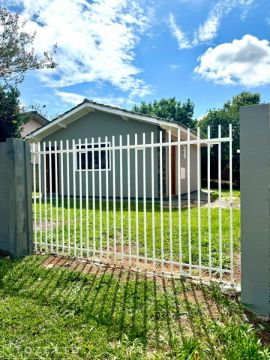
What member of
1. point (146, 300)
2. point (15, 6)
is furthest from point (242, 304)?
point (15, 6)

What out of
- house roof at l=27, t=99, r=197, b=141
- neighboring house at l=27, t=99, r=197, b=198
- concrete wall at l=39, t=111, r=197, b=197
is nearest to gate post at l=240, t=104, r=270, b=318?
house roof at l=27, t=99, r=197, b=141

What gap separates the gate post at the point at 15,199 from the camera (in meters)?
5.32

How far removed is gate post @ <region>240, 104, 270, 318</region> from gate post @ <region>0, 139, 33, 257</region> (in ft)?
12.6

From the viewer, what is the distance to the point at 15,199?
17.4 ft

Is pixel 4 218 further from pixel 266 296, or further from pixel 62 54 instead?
pixel 62 54

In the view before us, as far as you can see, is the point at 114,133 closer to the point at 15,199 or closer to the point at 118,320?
the point at 15,199

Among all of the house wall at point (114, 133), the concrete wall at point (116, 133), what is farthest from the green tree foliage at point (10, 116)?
the house wall at point (114, 133)

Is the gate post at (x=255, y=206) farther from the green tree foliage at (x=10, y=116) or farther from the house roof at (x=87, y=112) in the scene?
the green tree foliage at (x=10, y=116)

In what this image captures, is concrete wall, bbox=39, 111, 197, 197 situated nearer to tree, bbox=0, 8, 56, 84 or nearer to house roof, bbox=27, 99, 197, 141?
house roof, bbox=27, 99, 197, 141

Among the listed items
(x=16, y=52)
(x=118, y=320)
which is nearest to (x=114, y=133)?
(x=16, y=52)

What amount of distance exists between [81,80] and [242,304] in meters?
25.7

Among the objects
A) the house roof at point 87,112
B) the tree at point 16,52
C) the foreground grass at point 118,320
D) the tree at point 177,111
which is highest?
the tree at point 177,111

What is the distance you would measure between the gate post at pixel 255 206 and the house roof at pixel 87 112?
29.2ft

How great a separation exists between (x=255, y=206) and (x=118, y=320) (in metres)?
1.89
